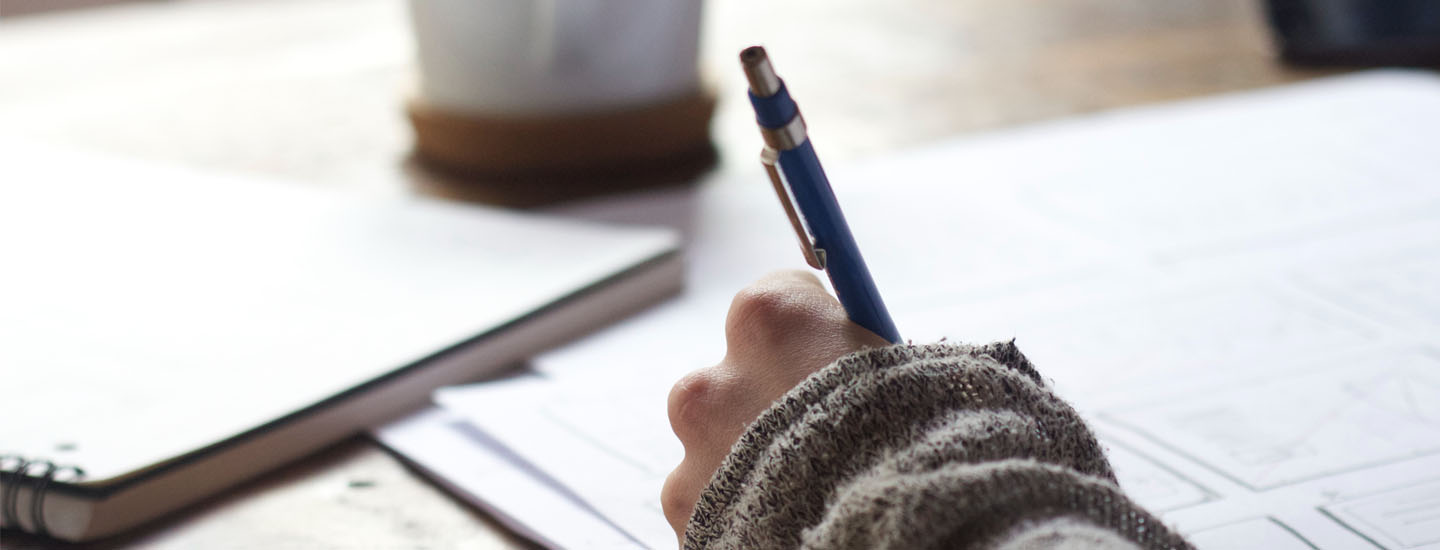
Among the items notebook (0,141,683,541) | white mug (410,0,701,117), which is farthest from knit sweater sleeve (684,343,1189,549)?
white mug (410,0,701,117)

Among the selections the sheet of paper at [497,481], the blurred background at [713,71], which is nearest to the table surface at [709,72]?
the blurred background at [713,71]

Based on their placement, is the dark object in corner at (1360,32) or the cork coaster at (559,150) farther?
the dark object in corner at (1360,32)

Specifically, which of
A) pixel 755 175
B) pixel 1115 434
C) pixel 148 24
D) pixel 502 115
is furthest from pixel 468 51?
pixel 148 24

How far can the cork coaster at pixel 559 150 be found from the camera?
0.65m

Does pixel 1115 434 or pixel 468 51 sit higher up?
pixel 468 51

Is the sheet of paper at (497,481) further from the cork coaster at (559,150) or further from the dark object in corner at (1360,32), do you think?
the dark object in corner at (1360,32)

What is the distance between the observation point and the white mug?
62 cm

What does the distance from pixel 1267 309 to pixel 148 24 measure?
2.94 ft

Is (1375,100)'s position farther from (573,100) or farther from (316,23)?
(316,23)

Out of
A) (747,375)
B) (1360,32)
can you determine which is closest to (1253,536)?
(747,375)

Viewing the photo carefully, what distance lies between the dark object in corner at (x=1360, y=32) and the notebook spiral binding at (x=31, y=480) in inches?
32.7

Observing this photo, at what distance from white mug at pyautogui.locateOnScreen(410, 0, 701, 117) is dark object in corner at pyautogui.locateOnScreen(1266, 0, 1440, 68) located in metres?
0.48

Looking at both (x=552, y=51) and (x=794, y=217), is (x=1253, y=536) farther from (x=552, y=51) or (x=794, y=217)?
(x=552, y=51)

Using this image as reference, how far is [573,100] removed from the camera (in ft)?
2.11
